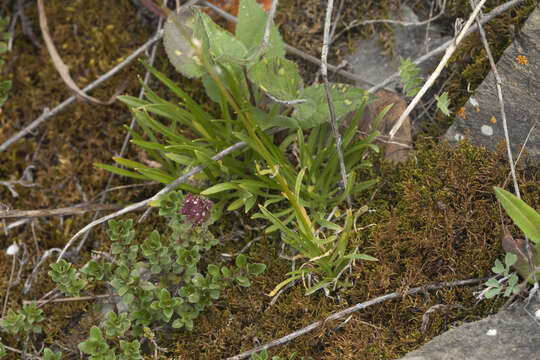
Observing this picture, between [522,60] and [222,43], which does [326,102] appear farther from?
[522,60]

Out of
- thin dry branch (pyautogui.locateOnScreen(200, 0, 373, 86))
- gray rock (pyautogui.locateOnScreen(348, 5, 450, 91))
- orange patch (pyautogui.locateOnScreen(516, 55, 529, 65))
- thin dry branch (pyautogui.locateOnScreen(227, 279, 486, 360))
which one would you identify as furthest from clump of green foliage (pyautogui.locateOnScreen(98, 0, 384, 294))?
orange patch (pyautogui.locateOnScreen(516, 55, 529, 65))

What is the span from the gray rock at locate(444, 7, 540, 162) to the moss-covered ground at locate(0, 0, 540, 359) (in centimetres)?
8

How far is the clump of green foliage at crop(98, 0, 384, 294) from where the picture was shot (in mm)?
1914

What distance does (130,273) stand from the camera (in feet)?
6.59

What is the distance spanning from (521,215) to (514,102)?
613mm

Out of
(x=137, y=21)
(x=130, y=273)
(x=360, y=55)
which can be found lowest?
(x=130, y=273)

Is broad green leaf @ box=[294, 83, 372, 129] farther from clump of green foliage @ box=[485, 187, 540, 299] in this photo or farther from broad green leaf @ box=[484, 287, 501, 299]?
broad green leaf @ box=[484, 287, 501, 299]

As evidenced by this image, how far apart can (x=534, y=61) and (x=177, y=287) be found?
69.7 inches

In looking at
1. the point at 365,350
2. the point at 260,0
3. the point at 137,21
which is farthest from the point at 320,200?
the point at 137,21

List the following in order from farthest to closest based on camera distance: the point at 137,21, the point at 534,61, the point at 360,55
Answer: the point at 137,21
the point at 360,55
the point at 534,61

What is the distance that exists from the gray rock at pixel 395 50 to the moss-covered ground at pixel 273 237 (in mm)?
57

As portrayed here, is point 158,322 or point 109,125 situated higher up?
point 109,125

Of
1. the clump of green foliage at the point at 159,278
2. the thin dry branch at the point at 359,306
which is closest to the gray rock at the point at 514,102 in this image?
the thin dry branch at the point at 359,306

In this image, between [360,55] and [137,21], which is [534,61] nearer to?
[360,55]
